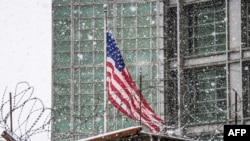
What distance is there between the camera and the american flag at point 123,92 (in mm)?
25734

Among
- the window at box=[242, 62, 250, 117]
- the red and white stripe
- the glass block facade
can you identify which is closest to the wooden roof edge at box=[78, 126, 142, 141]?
the red and white stripe

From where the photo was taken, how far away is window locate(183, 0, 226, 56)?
4788cm

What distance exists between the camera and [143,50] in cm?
4906

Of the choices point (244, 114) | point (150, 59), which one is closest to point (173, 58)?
point (150, 59)

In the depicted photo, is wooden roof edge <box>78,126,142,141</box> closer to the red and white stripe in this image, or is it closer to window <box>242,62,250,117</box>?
the red and white stripe

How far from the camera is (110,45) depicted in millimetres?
30609

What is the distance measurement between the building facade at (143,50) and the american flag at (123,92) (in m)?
17.5

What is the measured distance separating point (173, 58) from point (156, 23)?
5.95 feet

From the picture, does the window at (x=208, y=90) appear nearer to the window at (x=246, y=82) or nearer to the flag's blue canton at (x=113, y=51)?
the window at (x=246, y=82)

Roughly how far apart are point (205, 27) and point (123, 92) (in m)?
21.9

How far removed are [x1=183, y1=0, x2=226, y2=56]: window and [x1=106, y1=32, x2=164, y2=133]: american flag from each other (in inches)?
698

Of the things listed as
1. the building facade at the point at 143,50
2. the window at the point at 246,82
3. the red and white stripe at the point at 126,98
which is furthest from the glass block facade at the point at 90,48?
the red and white stripe at the point at 126,98

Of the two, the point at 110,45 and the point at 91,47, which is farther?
the point at 91,47

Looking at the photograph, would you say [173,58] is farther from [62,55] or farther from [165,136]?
[165,136]
